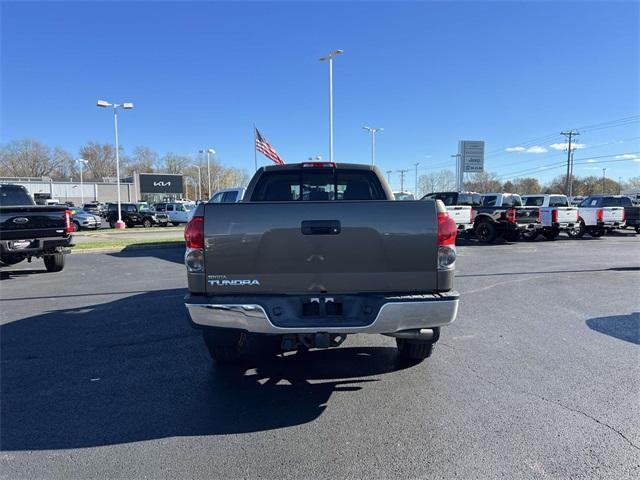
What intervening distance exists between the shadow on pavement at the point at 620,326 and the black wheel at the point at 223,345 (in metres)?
4.58

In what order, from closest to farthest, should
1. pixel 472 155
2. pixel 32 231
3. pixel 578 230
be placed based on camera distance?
pixel 32 231
pixel 578 230
pixel 472 155

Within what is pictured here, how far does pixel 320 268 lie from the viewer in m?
3.28

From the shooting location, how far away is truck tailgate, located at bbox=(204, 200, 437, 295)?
10.7 ft

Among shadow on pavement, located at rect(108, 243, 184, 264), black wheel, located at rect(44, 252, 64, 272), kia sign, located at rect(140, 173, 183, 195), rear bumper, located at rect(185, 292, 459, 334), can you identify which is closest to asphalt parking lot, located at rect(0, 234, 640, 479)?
rear bumper, located at rect(185, 292, 459, 334)

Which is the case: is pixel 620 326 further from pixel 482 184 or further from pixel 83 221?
pixel 482 184

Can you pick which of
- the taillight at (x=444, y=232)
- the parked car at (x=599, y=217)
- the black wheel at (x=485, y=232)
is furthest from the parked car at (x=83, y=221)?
the taillight at (x=444, y=232)

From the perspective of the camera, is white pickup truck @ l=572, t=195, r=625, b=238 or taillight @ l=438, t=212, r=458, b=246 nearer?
taillight @ l=438, t=212, r=458, b=246

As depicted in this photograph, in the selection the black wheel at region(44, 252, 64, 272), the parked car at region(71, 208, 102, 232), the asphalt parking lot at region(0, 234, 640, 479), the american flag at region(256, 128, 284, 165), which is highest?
the american flag at region(256, 128, 284, 165)

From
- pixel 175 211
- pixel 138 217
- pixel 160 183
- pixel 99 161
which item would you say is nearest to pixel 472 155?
pixel 175 211

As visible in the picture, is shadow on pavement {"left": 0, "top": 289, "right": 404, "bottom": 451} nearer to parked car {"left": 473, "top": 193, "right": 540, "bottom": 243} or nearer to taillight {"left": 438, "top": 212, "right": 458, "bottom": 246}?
taillight {"left": 438, "top": 212, "right": 458, "bottom": 246}

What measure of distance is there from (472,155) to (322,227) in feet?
135

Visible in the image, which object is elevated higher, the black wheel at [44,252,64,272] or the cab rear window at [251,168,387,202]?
the cab rear window at [251,168,387,202]

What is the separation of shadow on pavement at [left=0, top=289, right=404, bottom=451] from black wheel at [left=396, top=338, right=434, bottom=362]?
15cm

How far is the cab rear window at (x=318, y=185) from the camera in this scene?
4.97m
